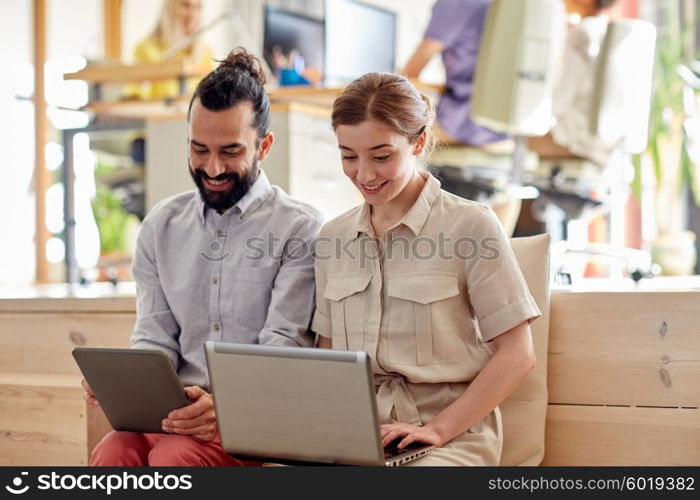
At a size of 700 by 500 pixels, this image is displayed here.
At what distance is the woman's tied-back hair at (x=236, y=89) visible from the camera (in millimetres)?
1626

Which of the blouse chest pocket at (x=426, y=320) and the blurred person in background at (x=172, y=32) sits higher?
the blurred person in background at (x=172, y=32)

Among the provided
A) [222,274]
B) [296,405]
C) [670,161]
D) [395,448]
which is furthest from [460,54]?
[296,405]

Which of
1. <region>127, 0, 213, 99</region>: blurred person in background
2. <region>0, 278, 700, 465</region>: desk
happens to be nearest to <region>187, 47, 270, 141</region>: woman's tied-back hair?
<region>0, 278, 700, 465</region>: desk

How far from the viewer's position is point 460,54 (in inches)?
146

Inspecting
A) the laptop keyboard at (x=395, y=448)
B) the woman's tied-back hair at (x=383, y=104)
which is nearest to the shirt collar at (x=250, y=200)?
the woman's tied-back hair at (x=383, y=104)

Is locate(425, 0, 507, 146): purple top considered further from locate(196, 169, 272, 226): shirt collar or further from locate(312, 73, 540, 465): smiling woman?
locate(312, 73, 540, 465): smiling woman

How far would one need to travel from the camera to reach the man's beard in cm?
167

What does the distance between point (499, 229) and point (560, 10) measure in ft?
7.47

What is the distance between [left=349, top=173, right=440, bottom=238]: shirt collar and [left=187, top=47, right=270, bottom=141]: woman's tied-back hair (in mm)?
264

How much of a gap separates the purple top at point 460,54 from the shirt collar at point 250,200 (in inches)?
80.7

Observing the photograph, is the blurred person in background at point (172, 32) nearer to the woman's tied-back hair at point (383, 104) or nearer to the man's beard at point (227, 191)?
the man's beard at point (227, 191)
